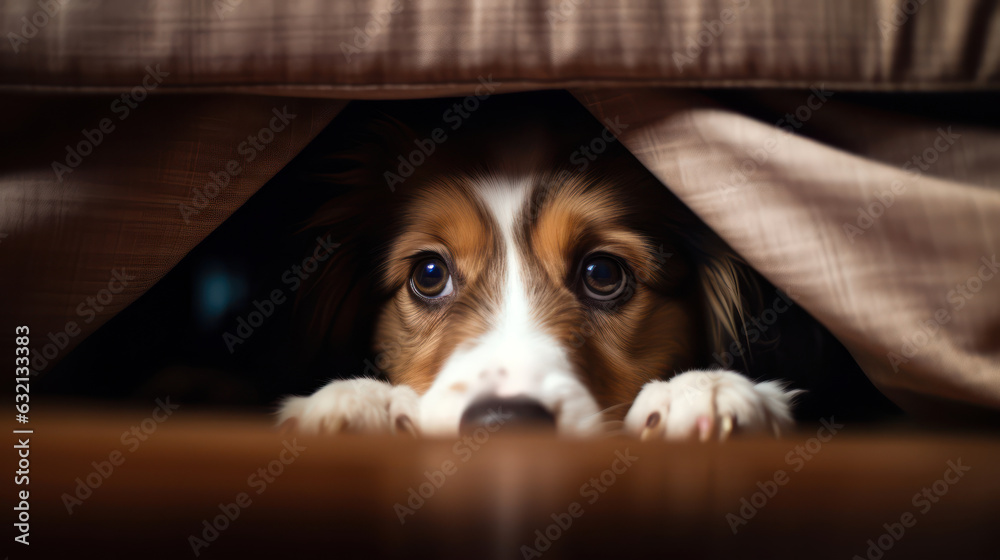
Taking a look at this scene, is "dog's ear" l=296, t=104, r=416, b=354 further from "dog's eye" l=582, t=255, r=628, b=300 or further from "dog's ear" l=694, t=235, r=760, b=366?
"dog's ear" l=694, t=235, r=760, b=366

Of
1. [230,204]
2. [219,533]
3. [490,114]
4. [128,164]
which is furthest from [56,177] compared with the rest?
[490,114]

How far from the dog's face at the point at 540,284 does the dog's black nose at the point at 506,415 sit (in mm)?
150

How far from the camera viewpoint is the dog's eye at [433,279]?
154 cm

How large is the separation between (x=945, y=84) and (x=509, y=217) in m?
0.84

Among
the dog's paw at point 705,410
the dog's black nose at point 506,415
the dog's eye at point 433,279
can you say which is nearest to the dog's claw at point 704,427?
the dog's paw at point 705,410

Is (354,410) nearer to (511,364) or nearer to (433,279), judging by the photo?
(511,364)

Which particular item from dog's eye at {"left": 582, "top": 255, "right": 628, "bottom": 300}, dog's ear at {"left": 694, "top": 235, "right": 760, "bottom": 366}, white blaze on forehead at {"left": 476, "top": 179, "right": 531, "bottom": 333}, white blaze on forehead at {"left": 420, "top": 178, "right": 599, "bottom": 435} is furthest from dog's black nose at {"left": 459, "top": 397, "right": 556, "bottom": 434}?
dog's ear at {"left": 694, "top": 235, "right": 760, "bottom": 366}

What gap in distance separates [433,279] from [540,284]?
285 mm

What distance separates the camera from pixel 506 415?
108 cm

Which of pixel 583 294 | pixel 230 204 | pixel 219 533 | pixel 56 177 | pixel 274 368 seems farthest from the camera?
Result: pixel 274 368

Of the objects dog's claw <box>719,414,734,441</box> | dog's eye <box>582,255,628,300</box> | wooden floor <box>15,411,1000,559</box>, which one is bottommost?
dog's claw <box>719,414,734,441</box>

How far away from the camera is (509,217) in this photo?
1.46 metres

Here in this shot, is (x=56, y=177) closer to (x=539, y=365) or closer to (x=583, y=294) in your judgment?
(x=539, y=365)

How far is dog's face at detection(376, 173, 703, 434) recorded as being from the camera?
4.42 ft
